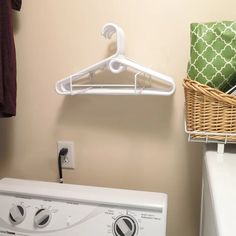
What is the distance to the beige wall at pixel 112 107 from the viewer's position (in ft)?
3.55

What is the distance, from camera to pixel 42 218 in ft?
3.04

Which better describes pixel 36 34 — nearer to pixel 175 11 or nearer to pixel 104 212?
pixel 175 11

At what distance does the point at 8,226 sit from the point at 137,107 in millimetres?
612

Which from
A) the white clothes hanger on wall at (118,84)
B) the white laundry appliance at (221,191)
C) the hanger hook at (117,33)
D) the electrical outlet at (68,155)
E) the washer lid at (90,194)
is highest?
the hanger hook at (117,33)

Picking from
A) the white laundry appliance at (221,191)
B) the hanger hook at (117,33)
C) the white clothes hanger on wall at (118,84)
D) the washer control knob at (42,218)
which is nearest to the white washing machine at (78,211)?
the washer control knob at (42,218)

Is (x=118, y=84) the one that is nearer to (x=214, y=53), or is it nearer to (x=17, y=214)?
(x=214, y=53)

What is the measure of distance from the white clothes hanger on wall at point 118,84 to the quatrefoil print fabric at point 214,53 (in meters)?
0.16

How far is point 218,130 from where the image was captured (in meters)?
0.81

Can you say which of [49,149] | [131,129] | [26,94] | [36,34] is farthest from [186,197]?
[36,34]

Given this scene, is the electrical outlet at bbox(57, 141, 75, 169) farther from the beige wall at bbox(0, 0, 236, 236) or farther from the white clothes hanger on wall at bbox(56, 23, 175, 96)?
the white clothes hanger on wall at bbox(56, 23, 175, 96)

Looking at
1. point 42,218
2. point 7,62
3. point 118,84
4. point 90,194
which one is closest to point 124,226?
point 90,194

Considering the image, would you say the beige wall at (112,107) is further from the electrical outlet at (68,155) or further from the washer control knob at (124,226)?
the washer control knob at (124,226)

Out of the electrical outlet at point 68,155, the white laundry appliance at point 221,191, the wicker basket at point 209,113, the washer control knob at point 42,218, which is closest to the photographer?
the white laundry appliance at point 221,191

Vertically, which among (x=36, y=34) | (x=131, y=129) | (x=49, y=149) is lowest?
(x=49, y=149)
